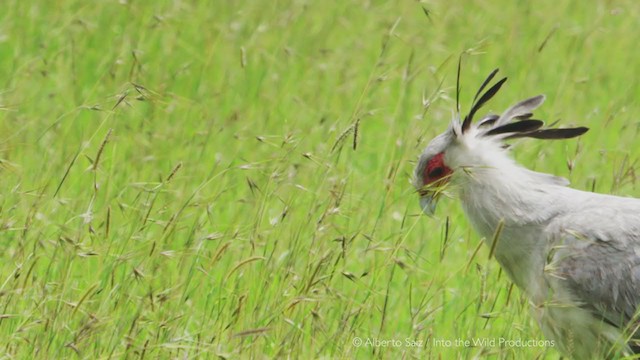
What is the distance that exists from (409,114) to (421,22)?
191cm

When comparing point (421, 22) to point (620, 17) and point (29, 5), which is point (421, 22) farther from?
point (29, 5)

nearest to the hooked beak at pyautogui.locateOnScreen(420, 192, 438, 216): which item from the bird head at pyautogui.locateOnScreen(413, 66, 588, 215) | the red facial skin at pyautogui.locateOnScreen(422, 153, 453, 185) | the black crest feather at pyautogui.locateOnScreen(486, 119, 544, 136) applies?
the bird head at pyautogui.locateOnScreen(413, 66, 588, 215)

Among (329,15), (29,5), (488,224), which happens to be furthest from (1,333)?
(329,15)

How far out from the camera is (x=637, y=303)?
4242mm

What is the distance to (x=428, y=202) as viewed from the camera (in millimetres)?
4453

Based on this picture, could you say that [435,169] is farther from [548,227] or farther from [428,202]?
[548,227]

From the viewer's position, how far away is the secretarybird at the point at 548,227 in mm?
4230

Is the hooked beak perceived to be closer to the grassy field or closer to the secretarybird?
the secretarybird

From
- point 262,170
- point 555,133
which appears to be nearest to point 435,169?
point 555,133

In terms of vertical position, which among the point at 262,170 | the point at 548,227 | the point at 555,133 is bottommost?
the point at 262,170

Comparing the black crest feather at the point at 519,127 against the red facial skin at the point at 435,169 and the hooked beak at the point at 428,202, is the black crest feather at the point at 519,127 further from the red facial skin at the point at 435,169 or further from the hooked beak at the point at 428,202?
the hooked beak at the point at 428,202

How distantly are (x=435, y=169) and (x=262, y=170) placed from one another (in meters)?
0.69

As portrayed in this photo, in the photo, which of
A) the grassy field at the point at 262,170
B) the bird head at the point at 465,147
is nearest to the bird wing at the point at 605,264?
the grassy field at the point at 262,170

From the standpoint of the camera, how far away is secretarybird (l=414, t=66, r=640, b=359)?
423 cm
